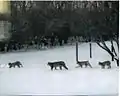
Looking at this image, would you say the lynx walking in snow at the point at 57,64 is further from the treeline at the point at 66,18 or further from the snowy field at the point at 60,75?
the treeline at the point at 66,18

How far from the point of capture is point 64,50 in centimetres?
178

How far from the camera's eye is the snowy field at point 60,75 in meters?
1.79

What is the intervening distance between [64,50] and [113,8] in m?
0.44

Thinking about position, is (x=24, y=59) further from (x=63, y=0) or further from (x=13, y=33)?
(x=63, y=0)

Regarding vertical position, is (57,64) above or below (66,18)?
below

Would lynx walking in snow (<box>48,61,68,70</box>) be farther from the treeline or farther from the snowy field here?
the treeline

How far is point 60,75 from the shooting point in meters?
1.80

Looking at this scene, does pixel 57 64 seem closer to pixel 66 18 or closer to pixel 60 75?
pixel 60 75

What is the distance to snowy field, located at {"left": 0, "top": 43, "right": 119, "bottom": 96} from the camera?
5.87ft

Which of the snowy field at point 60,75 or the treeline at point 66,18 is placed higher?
the treeline at point 66,18

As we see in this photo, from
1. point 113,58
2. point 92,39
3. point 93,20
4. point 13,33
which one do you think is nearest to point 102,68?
point 113,58

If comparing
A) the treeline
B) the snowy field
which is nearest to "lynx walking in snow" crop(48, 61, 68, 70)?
the snowy field

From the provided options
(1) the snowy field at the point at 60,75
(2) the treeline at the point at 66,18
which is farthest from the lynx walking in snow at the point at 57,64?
(2) the treeline at the point at 66,18

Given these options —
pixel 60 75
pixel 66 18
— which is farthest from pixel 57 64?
pixel 66 18
